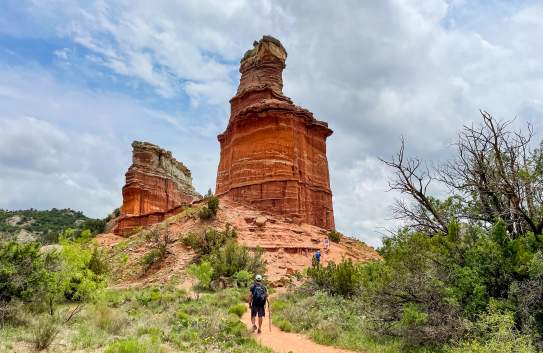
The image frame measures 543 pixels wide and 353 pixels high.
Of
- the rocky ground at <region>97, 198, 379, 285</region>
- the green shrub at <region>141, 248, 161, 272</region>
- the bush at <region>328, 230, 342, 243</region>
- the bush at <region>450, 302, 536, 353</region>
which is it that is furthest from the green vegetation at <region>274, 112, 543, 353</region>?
the bush at <region>328, 230, 342, 243</region>

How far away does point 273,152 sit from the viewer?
3384 centimetres

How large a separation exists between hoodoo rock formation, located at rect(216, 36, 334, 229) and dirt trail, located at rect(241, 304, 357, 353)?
63.6 feet

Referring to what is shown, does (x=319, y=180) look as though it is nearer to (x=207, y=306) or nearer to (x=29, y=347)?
(x=207, y=306)

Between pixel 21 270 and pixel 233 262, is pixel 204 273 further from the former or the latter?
pixel 21 270

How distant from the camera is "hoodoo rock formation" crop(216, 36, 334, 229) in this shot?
32656mm

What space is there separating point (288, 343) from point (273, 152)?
78.5 feet

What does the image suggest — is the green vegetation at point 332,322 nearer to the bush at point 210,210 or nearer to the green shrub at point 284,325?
the green shrub at point 284,325

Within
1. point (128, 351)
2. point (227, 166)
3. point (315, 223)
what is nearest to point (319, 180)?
point (315, 223)

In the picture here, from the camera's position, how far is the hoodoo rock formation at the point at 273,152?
3266 centimetres

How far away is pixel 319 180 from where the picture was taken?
3631 centimetres

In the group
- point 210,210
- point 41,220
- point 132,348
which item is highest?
point 41,220

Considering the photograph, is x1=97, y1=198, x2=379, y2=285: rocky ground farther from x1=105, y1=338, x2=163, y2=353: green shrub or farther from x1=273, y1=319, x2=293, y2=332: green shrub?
x1=105, y1=338, x2=163, y2=353: green shrub

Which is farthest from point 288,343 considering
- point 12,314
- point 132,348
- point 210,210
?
point 210,210

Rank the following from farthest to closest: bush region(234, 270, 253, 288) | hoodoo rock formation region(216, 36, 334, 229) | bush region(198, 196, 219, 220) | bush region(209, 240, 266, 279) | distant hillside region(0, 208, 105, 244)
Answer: distant hillside region(0, 208, 105, 244) < hoodoo rock formation region(216, 36, 334, 229) < bush region(198, 196, 219, 220) < bush region(209, 240, 266, 279) < bush region(234, 270, 253, 288)
